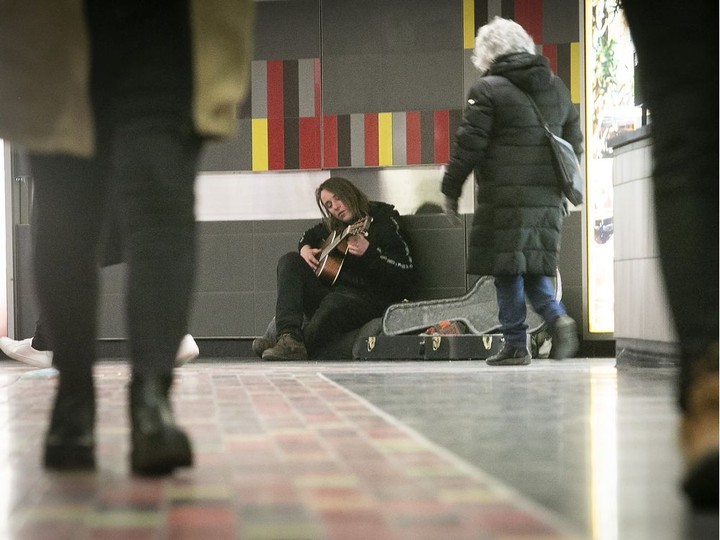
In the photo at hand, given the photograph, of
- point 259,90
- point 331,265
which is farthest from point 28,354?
point 259,90

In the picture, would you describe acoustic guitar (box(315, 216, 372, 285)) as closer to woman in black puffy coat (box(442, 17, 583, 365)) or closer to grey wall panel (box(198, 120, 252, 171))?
grey wall panel (box(198, 120, 252, 171))

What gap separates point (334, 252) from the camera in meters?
6.94

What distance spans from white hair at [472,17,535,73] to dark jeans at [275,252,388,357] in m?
1.98

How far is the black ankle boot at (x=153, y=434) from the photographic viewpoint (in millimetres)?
1568

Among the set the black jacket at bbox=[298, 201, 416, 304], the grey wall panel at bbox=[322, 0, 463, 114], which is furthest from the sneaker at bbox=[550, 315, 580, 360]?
the grey wall panel at bbox=[322, 0, 463, 114]

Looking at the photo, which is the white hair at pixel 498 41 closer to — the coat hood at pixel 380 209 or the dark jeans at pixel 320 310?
the coat hood at pixel 380 209

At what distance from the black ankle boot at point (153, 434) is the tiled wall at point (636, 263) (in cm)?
333

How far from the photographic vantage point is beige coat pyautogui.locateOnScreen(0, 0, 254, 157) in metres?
1.68

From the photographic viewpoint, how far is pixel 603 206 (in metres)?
7.47

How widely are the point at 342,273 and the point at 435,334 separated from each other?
2.59 ft

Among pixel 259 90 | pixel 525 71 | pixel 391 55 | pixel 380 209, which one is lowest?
pixel 380 209

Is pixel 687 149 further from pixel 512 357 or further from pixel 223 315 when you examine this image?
pixel 223 315

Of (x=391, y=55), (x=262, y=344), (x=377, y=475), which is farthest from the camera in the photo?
(x=391, y=55)

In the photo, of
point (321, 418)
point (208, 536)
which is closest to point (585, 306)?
point (321, 418)
